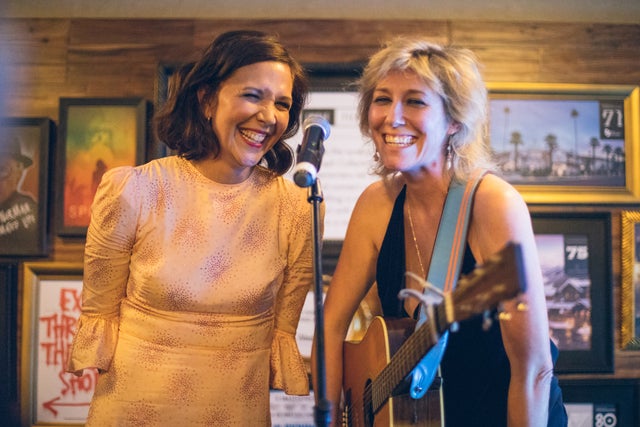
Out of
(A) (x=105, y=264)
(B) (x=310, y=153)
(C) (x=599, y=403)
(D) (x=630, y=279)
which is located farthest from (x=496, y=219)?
(C) (x=599, y=403)

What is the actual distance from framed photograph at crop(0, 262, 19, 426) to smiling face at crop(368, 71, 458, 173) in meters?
1.91

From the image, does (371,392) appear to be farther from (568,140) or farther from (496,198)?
(568,140)

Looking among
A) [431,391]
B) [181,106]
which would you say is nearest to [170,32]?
[181,106]

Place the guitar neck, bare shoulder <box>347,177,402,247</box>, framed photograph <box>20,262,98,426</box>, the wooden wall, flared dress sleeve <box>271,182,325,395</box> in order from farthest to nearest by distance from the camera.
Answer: the wooden wall
framed photograph <box>20,262,98,426</box>
bare shoulder <box>347,177,402,247</box>
flared dress sleeve <box>271,182,325,395</box>
the guitar neck

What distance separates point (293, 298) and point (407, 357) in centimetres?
53

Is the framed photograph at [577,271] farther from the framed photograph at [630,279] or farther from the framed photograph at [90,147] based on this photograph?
the framed photograph at [90,147]

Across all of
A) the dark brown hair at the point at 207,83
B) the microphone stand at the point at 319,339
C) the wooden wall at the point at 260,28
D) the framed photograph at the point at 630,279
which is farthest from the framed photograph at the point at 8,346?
the framed photograph at the point at 630,279

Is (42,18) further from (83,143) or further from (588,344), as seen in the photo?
(588,344)

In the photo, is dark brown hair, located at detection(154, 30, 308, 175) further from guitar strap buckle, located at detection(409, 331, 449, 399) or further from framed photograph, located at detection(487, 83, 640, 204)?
framed photograph, located at detection(487, 83, 640, 204)

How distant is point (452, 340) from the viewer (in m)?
1.76

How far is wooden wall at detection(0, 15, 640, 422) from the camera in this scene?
2.80 m

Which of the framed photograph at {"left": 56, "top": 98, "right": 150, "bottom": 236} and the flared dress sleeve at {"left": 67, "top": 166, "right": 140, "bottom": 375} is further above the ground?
the framed photograph at {"left": 56, "top": 98, "right": 150, "bottom": 236}

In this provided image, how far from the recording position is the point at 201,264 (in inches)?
67.9

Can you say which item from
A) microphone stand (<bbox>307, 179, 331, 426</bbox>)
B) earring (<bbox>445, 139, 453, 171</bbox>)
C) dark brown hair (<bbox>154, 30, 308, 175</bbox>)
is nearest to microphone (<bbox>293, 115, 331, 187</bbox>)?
microphone stand (<bbox>307, 179, 331, 426</bbox>)
